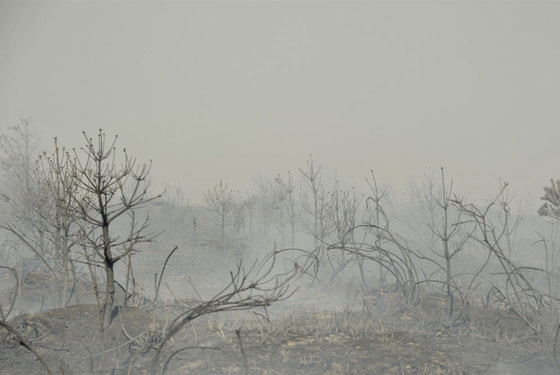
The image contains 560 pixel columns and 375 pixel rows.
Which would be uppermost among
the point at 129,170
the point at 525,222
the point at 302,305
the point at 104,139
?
the point at 525,222

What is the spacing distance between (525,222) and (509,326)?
184 feet

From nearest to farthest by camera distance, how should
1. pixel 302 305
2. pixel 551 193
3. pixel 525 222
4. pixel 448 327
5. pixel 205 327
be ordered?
pixel 205 327
pixel 448 327
pixel 551 193
pixel 302 305
pixel 525 222

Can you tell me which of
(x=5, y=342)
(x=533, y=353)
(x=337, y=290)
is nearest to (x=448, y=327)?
(x=533, y=353)

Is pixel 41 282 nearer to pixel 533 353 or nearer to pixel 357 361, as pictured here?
pixel 357 361

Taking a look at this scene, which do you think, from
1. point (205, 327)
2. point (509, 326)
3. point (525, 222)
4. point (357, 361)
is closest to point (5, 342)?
point (205, 327)

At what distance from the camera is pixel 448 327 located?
8.76 m

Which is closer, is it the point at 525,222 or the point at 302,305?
the point at 302,305

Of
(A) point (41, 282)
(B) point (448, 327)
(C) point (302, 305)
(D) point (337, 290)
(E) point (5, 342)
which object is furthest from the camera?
(D) point (337, 290)

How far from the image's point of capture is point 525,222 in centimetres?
5675

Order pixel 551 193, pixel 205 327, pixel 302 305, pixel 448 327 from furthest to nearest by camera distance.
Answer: pixel 302 305 → pixel 551 193 → pixel 448 327 → pixel 205 327

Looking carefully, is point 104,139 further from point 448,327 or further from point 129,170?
point 448,327

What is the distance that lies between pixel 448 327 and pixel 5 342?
7.98 metres

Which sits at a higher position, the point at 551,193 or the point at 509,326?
the point at 551,193

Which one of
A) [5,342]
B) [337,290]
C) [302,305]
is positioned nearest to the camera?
[5,342]
